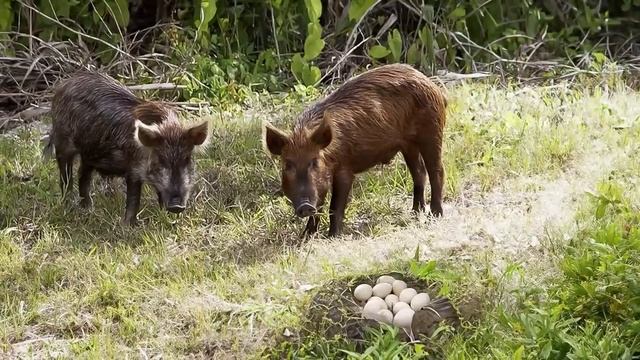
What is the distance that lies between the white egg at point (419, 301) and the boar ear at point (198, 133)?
2210 millimetres

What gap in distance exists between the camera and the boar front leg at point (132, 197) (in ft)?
23.7

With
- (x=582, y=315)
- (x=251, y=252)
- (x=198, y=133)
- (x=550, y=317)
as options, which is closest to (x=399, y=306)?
(x=550, y=317)

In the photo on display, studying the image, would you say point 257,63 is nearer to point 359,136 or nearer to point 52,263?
point 359,136

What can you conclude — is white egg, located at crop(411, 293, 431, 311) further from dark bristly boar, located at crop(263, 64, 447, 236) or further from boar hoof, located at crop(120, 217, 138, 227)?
boar hoof, located at crop(120, 217, 138, 227)

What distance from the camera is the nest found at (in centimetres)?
537

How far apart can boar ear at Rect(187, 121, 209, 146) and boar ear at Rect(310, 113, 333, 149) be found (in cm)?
84

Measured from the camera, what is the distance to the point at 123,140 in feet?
24.2

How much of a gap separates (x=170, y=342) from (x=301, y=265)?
0.90 metres

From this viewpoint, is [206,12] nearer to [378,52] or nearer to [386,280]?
[378,52]

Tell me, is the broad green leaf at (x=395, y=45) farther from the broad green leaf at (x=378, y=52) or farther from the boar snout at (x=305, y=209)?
the boar snout at (x=305, y=209)

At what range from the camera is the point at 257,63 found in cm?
1018

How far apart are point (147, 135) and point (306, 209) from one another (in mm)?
1205

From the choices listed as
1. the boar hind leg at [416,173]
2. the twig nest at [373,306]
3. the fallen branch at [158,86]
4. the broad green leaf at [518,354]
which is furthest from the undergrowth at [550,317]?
the fallen branch at [158,86]

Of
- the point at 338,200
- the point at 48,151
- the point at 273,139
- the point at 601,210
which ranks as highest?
the point at 601,210
